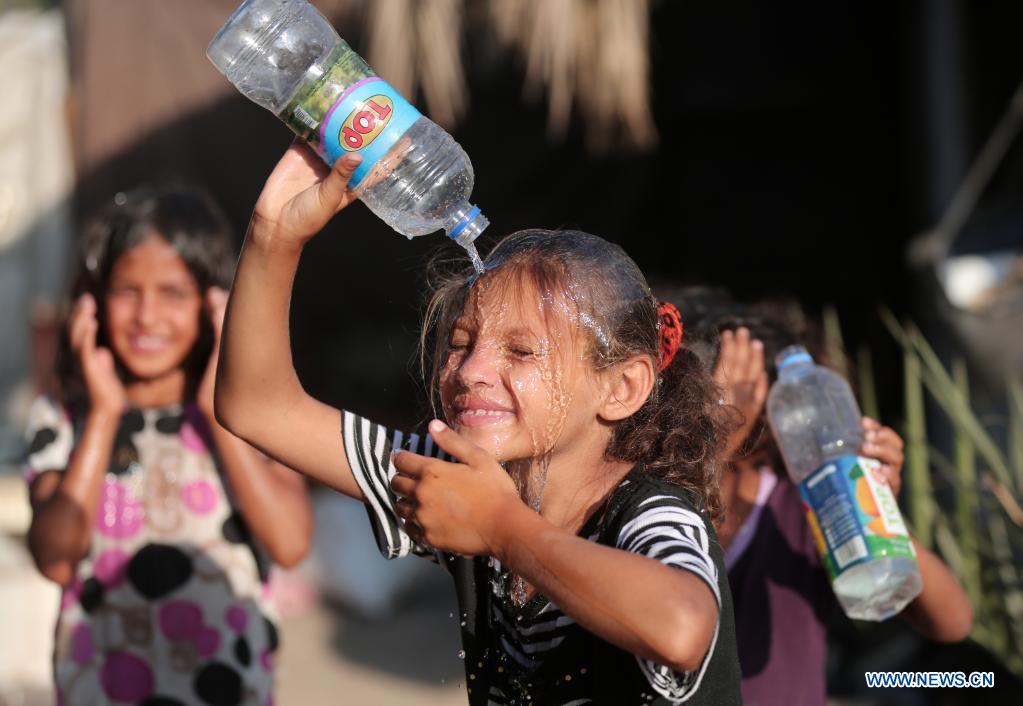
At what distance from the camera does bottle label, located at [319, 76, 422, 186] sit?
5.84 feet

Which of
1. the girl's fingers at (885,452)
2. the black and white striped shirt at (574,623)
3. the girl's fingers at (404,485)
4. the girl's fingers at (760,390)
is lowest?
the black and white striped shirt at (574,623)

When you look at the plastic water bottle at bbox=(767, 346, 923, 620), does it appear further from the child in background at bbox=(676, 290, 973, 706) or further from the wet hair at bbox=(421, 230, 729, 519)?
the wet hair at bbox=(421, 230, 729, 519)

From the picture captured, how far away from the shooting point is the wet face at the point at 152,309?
2.70 metres

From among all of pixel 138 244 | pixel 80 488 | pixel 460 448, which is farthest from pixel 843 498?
pixel 138 244

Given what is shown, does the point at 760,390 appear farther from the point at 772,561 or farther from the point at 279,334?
the point at 279,334

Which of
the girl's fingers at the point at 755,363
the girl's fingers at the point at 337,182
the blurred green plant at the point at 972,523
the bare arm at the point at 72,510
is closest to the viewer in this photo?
the girl's fingers at the point at 337,182

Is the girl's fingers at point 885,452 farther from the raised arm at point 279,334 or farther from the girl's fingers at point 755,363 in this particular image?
the raised arm at point 279,334

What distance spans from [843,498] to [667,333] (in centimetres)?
45

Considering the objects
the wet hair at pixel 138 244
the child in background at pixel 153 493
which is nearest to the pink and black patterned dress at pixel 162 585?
the child in background at pixel 153 493

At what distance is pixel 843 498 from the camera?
2.01m

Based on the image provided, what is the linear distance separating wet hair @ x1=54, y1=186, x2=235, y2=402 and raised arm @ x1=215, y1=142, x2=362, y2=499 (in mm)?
926

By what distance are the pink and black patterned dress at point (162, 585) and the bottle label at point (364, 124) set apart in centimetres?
116

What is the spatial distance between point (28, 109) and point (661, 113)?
11.3 feet

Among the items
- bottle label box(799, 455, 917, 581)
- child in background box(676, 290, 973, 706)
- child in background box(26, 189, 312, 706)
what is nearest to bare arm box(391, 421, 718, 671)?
bottle label box(799, 455, 917, 581)
